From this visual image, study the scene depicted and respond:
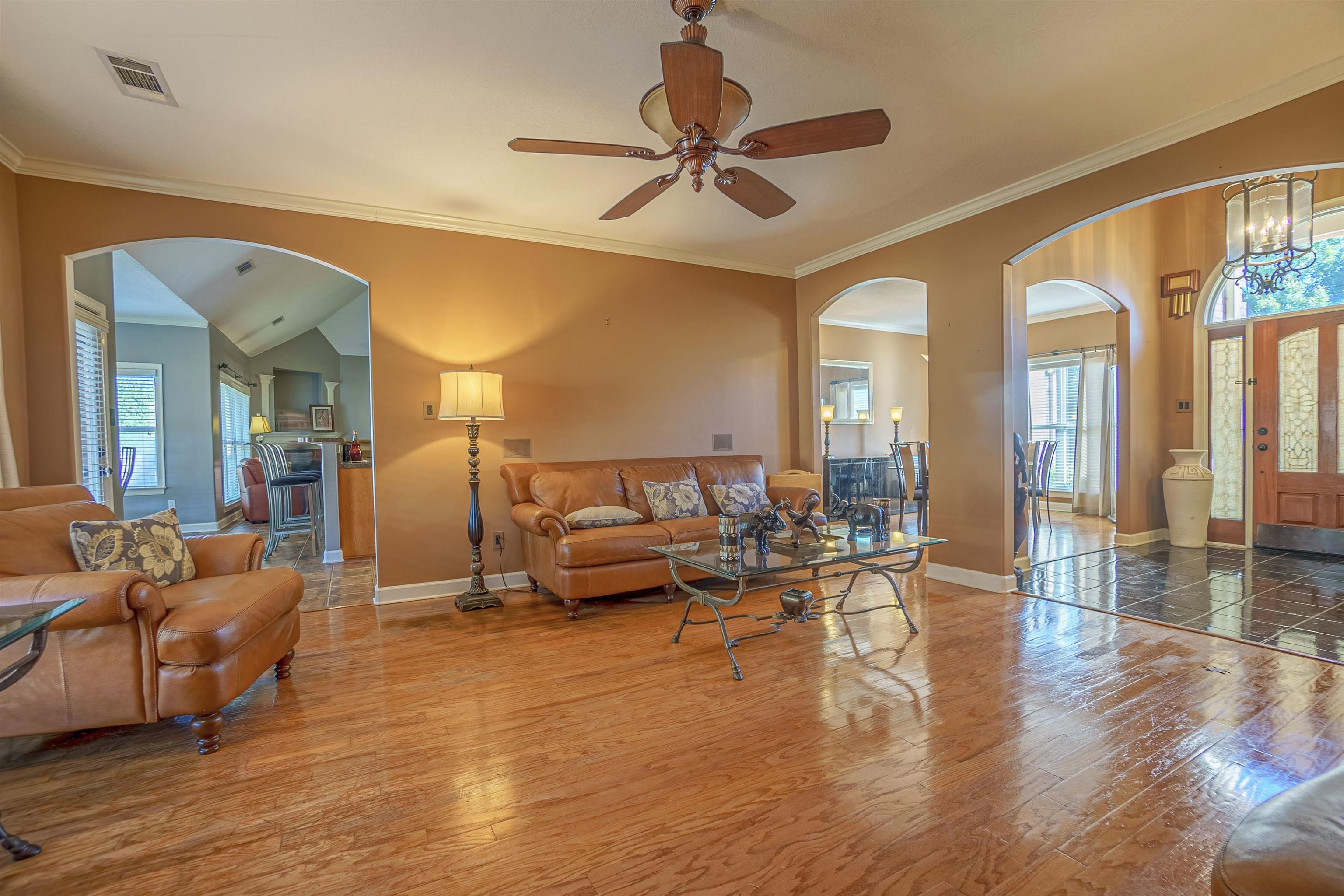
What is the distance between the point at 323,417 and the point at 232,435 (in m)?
1.91

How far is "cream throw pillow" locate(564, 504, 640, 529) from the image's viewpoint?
4121 millimetres

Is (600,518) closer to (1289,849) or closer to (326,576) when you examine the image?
(326,576)

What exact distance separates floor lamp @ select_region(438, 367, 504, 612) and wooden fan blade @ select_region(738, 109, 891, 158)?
8.02 ft

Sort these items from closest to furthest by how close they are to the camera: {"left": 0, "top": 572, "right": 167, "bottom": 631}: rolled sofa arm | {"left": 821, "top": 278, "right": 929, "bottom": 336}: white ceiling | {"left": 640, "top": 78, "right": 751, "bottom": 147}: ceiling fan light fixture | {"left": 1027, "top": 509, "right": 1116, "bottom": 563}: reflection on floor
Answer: {"left": 0, "top": 572, "right": 167, "bottom": 631}: rolled sofa arm
{"left": 640, "top": 78, "right": 751, "bottom": 147}: ceiling fan light fixture
{"left": 1027, "top": 509, "right": 1116, "bottom": 563}: reflection on floor
{"left": 821, "top": 278, "right": 929, "bottom": 336}: white ceiling

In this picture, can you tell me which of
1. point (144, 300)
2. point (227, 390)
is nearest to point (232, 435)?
point (227, 390)

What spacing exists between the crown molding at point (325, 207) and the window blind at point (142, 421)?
15.8 feet

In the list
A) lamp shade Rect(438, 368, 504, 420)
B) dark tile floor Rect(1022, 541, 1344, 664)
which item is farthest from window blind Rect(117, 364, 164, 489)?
dark tile floor Rect(1022, 541, 1344, 664)

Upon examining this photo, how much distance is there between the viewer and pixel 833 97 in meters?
2.88

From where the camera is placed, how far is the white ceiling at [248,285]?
16.7 feet

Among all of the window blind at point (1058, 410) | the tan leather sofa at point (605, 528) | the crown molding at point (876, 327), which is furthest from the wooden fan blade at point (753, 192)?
the window blind at point (1058, 410)

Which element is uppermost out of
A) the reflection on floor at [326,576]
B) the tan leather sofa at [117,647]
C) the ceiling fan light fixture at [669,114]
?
the ceiling fan light fixture at [669,114]

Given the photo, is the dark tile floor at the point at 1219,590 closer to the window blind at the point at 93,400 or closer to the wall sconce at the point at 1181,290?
the wall sconce at the point at 1181,290

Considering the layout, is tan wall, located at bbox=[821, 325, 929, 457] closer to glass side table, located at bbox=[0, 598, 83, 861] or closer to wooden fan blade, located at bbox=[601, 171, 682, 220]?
wooden fan blade, located at bbox=[601, 171, 682, 220]

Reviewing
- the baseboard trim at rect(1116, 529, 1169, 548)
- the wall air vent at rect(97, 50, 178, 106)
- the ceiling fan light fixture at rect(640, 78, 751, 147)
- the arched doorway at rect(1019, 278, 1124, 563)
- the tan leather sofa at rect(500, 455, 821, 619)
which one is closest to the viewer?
the ceiling fan light fixture at rect(640, 78, 751, 147)
